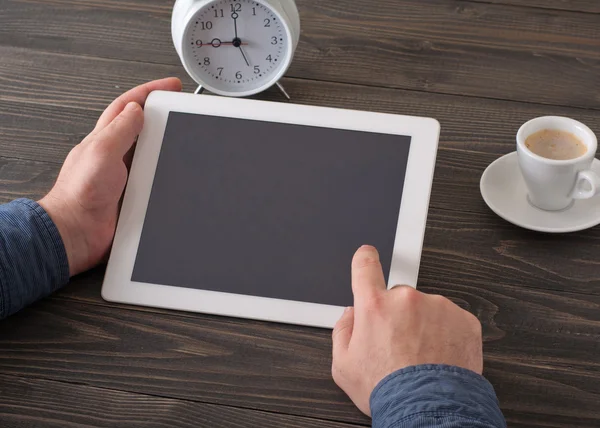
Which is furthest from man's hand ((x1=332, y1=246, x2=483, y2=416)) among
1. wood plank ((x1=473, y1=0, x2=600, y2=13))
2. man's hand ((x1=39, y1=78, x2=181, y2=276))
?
wood plank ((x1=473, y1=0, x2=600, y2=13))

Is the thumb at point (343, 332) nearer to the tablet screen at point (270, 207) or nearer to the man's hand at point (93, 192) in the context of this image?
the tablet screen at point (270, 207)

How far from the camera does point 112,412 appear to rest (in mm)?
911

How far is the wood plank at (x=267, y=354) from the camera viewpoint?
3.01 feet

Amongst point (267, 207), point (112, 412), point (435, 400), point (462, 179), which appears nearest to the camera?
point (435, 400)

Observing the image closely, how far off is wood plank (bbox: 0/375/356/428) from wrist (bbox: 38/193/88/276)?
17 cm

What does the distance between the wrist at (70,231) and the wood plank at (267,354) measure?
6 cm

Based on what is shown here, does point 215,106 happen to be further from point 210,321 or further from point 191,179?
point 210,321

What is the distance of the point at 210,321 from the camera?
3.24 ft

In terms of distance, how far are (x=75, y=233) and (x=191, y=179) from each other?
17 cm

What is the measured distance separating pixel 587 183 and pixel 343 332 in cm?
38

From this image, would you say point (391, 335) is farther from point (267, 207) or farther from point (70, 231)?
point (70, 231)

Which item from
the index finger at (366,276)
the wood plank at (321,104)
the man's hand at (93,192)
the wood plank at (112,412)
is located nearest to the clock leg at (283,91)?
the wood plank at (321,104)

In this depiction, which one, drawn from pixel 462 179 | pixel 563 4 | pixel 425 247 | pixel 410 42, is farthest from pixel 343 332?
pixel 563 4

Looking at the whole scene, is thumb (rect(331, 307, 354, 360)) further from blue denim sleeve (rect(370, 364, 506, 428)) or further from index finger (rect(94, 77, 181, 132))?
index finger (rect(94, 77, 181, 132))
